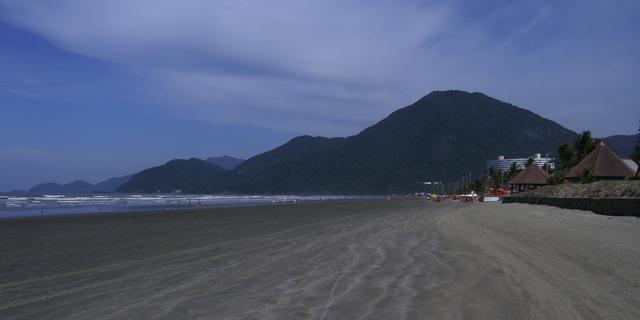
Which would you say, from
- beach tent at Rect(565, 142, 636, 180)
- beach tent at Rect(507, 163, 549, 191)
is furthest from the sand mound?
beach tent at Rect(507, 163, 549, 191)

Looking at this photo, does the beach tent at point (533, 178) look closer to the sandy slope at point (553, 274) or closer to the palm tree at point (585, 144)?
the palm tree at point (585, 144)

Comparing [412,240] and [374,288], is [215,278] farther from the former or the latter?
[412,240]

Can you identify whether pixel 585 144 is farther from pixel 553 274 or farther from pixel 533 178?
pixel 553 274

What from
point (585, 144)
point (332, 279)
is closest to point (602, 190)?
point (332, 279)

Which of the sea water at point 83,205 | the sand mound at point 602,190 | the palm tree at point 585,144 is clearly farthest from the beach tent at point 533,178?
the sea water at point 83,205

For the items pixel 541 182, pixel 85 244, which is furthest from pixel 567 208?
pixel 541 182

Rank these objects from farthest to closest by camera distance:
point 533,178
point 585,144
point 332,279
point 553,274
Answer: point 533,178, point 585,144, point 553,274, point 332,279

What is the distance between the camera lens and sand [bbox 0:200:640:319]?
20.8 ft

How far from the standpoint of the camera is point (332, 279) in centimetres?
863

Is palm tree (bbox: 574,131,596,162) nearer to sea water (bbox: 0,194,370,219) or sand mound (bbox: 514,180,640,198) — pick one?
sand mound (bbox: 514,180,640,198)

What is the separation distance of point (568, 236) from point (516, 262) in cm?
664

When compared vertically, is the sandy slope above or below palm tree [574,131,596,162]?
below

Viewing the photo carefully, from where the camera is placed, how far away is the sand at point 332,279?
6.34 m

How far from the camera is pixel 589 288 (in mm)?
7504
